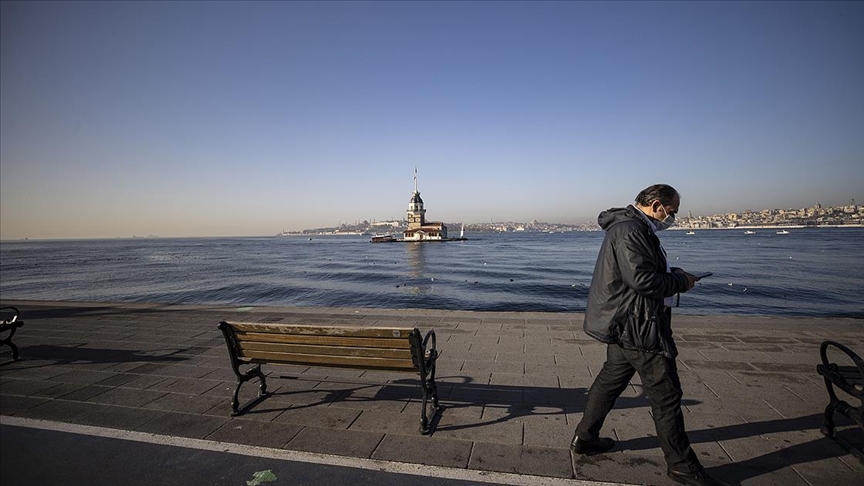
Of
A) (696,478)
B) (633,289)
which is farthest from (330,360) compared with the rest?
(696,478)

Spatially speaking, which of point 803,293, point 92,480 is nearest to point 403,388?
point 92,480

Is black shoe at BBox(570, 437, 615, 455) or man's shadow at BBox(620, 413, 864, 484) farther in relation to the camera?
black shoe at BBox(570, 437, 615, 455)

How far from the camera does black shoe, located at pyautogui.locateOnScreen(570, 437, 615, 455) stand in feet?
9.72

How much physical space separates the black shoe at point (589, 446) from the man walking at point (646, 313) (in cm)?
23

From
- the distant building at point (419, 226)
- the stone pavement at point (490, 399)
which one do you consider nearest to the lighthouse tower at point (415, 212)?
the distant building at point (419, 226)

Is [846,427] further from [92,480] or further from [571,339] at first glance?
[92,480]

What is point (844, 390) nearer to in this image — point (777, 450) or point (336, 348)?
point (777, 450)

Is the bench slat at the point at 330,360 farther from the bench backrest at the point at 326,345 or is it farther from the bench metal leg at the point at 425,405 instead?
the bench metal leg at the point at 425,405

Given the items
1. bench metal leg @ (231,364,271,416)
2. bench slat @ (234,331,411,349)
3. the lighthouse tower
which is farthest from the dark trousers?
the lighthouse tower

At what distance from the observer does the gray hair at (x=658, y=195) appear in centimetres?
280

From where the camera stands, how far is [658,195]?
9.22 ft

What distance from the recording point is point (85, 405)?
398cm

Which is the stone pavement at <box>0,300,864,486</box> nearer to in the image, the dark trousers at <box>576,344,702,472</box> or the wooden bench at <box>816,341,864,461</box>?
the wooden bench at <box>816,341,864,461</box>

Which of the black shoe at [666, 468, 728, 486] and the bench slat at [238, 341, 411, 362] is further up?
the bench slat at [238, 341, 411, 362]
